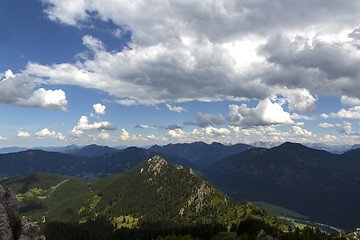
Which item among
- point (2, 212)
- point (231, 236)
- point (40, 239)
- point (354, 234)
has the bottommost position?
point (231, 236)

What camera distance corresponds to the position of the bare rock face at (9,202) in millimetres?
63594

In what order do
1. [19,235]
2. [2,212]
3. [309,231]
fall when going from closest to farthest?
[2,212]
[19,235]
[309,231]

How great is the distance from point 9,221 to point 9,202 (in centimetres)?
565

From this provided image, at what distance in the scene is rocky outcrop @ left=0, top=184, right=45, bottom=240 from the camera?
2157 inches

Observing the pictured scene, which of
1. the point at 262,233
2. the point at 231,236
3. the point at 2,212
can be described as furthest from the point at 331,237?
the point at 2,212

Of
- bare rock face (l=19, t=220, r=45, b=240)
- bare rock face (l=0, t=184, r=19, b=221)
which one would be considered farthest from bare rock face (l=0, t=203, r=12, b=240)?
bare rock face (l=0, t=184, r=19, b=221)

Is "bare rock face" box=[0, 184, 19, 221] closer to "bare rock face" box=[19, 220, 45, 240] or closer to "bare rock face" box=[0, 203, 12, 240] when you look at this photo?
"bare rock face" box=[19, 220, 45, 240]

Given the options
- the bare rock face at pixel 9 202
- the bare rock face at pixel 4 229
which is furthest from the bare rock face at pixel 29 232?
the bare rock face at pixel 9 202

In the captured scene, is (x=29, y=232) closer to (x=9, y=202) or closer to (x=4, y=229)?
(x=4, y=229)

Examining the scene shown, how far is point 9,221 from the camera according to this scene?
2470 inches

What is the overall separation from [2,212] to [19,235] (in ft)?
30.5

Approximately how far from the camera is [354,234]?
549ft

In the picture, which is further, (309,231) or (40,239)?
(309,231)

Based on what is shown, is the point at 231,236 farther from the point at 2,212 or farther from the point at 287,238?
the point at 2,212
